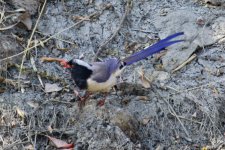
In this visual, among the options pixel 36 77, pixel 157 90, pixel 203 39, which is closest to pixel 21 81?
pixel 36 77

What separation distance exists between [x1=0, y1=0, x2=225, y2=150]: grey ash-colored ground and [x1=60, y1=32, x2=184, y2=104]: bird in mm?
198

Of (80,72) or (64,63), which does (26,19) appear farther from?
(80,72)

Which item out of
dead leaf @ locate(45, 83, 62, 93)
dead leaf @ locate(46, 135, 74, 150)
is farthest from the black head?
dead leaf @ locate(46, 135, 74, 150)

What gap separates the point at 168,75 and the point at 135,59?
0.43 metres

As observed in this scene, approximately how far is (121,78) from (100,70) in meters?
0.36

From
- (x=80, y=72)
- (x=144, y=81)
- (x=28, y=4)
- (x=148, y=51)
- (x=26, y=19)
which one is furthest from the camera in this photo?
(x=28, y=4)

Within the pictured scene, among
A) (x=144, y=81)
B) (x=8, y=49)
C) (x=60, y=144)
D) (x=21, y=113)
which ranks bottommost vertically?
(x=60, y=144)

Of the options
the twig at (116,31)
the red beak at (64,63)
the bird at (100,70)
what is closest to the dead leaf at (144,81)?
the bird at (100,70)

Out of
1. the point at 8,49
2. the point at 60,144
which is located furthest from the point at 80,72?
the point at 8,49

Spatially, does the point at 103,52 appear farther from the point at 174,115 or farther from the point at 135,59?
the point at 174,115

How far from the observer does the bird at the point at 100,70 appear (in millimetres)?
4512

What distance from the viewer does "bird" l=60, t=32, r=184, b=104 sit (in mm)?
Answer: 4512

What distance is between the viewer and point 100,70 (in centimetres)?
466

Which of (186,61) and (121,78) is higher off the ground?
(186,61)
